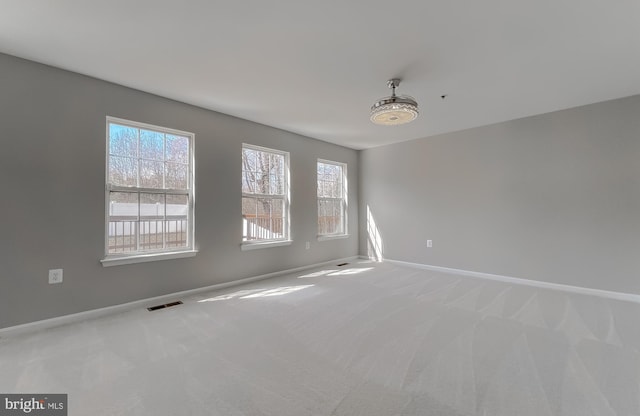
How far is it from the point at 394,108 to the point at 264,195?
2.50 m

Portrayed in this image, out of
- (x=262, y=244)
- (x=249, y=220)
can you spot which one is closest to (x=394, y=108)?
(x=249, y=220)

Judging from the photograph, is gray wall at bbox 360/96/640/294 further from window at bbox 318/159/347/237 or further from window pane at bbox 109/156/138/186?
window pane at bbox 109/156/138/186

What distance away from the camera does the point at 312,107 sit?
360 centimetres

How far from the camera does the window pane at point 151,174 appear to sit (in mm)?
3166

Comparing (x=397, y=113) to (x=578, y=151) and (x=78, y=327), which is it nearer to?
(x=578, y=151)

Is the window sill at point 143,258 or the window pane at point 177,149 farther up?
the window pane at point 177,149

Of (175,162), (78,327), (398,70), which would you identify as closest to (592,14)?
(398,70)

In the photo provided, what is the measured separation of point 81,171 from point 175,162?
3.06 feet

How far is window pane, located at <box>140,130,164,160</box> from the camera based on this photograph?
3.19m

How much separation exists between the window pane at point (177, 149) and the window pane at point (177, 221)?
0.48 m

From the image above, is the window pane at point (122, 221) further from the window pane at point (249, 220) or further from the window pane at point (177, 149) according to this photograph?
the window pane at point (249, 220)

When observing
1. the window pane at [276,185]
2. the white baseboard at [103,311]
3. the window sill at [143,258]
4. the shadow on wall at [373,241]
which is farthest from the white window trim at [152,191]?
the shadow on wall at [373,241]
